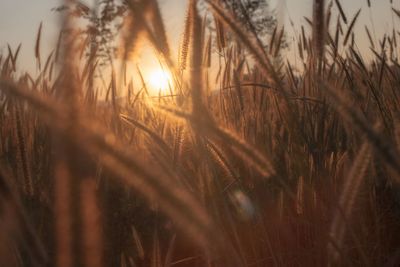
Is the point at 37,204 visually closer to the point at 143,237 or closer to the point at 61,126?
the point at 143,237

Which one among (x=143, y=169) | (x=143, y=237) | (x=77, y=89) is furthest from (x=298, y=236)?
(x=77, y=89)

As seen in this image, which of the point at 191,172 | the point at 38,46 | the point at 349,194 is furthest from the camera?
the point at 38,46

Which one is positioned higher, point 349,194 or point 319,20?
point 319,20

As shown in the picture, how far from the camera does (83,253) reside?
1.56 ft

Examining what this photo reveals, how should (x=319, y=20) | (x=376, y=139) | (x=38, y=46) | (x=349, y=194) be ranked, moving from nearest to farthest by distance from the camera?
(x=376, y=139) < (x=349, y=194) < (x=319, y=20) < (x=38, y=46)

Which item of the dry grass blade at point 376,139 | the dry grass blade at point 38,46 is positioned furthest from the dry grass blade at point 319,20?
the dry grass blade at point 38,46

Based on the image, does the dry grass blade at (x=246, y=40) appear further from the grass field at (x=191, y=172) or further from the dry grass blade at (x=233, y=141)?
the dry grass blade at (x=233, y=141)

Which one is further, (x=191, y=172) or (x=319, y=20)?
(x=191, y=172)

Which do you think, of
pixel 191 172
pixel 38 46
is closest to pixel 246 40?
pixel 191 172

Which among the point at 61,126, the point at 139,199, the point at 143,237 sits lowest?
the point at 143,237

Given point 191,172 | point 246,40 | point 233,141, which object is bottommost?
point 191,172

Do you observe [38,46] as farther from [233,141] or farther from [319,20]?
[233,141]

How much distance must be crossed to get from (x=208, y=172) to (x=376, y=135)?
0.49m

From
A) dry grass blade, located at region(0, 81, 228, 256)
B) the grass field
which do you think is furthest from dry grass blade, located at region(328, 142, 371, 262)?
dry grass blade, located at region(0, 81, 228, 256)
